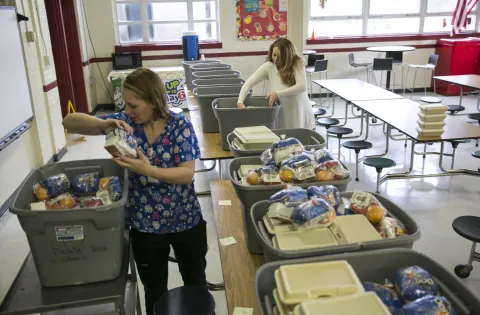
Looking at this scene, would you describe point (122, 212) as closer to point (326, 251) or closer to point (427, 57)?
point (326, 251)

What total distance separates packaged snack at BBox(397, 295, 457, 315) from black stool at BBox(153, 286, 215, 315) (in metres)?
1.02

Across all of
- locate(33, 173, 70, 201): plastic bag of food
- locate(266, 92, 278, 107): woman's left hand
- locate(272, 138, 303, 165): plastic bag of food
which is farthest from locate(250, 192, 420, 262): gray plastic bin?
locate(266, 92, 278, 107): woman's left hand

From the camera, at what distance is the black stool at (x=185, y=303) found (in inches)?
71.1

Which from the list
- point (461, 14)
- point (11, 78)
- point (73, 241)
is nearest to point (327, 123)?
point (11, 78)

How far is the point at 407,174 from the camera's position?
4023 millimetres

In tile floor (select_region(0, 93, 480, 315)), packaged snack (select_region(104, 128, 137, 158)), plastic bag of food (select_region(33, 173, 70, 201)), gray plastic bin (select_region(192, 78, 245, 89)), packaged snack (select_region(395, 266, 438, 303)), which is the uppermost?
packaged snack (select_region(104, 128, 137, 158))

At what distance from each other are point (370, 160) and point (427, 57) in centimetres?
562

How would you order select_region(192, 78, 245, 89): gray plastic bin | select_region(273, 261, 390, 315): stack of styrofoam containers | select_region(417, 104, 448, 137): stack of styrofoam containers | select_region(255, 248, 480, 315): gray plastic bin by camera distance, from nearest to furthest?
1. select_region(273, 261, 390, 315): stack of styrofoam containers
2. select_region(255, 248, 480, 315): gray plastic bin
3. select_region(417, 104, 448, 137): stack of styrofoam containers
4. select_region(192, 78, 245, 89): gray plastic bin

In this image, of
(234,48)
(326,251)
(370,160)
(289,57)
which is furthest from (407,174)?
(234,48)

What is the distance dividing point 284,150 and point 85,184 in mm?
822

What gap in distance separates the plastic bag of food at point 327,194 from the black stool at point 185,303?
769 millimetres

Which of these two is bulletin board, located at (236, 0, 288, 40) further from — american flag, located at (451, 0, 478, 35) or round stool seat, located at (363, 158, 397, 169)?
round stool seat, located at (363, 158, 397, 169)

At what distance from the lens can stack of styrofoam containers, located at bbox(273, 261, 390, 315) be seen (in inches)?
37.3

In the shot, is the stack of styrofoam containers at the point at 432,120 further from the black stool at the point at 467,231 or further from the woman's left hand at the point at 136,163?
the woman's left hand at the point at 136,163
